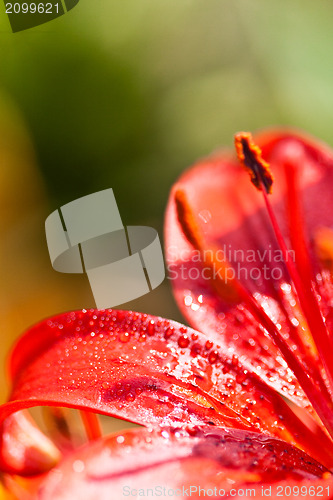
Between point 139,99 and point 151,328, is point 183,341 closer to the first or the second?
point 151,328

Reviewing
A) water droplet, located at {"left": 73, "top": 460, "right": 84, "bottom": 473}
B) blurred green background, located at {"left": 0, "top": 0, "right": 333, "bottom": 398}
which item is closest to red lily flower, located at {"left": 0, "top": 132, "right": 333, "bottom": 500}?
water droplet, located at {"left": 73, "top": 460, "right": 84, "bottom": 473}

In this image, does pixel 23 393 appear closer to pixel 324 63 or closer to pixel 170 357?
pixel 170 357

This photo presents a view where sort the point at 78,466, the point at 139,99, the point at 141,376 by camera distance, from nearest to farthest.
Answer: the point at 78,466 < the point at 141,376 < the point at 139,99

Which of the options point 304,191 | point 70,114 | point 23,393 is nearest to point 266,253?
point 304,191

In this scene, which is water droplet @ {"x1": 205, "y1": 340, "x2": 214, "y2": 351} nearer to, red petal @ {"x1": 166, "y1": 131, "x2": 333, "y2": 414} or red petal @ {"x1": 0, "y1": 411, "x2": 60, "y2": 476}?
red petal @ {"x1": 166, "y1": 131, "x2": 333, "y2": 414}

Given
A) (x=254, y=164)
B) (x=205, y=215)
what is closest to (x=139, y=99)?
(x=205, y=215)

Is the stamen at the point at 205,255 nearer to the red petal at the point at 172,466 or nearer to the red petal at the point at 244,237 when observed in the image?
the red petal at the point at 244,237

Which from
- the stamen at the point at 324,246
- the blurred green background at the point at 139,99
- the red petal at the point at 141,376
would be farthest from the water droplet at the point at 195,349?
the blurred green background at the point at 139,99
